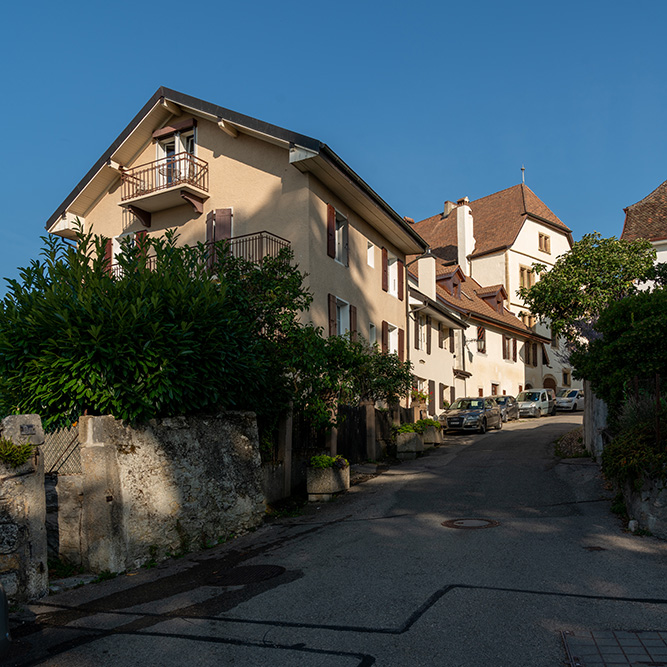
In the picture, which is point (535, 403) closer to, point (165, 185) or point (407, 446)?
point (407, 446)

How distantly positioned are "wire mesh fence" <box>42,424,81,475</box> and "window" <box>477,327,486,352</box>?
3359 cm

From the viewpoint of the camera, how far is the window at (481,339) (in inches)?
1593

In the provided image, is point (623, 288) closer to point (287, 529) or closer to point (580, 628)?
point (287, 529)

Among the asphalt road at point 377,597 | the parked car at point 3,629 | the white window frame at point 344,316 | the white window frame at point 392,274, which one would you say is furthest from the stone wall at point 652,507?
the white window frame at point 392,274

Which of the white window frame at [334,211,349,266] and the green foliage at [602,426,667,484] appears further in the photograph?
the white window frame at [334,211,349,266]

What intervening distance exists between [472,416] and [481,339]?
43.8 feet

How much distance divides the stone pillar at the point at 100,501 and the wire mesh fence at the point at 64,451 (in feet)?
2.92

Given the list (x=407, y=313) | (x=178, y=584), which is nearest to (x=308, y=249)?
(x=407, y=313)

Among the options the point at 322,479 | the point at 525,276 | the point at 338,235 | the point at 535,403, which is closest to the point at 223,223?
the point at 338,235

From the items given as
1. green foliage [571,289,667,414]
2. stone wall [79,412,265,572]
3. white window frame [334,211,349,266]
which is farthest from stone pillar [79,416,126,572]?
white window frame [334,211,349,266]

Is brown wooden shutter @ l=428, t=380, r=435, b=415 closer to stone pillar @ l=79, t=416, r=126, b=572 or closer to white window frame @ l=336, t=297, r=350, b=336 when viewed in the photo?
white window frame @ l=336, t=297, r=350, b=336

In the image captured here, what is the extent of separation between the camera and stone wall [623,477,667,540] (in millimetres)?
8219

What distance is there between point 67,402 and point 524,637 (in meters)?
6.11

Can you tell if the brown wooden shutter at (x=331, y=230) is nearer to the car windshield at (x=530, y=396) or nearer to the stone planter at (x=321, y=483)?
the stone planter at (x=321, y=483)
